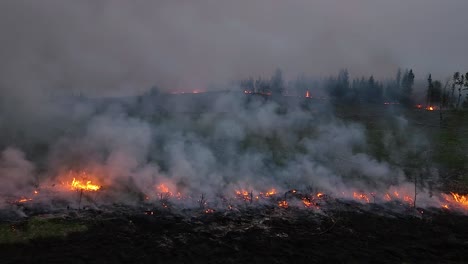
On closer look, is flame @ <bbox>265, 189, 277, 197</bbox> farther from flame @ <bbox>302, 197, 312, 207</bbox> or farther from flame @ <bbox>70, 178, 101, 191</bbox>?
flame @ <bbox>70, 178, 101, 191</bbox>

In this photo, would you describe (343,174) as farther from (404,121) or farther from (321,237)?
(404,121)

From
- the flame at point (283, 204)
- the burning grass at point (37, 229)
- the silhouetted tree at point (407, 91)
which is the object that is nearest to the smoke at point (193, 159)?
the flame at point (283, 204)

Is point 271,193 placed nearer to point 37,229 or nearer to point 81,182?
point 81,182

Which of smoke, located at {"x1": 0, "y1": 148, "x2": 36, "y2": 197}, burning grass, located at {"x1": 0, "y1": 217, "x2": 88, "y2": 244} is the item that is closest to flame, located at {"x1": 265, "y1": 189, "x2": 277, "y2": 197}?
burning grass, located at {"x1": 0, "y1": 217, "x2": 88, "y2": 244}

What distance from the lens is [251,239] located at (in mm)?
28672

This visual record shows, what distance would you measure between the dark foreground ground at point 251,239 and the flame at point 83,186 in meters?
5.67

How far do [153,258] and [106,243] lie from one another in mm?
4420

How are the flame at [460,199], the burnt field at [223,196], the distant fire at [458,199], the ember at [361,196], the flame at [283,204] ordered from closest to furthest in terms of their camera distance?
1. the burnt field at [223,196]
2. the flame at [283,204]
3. the distant fire at [458,199]
4. the flame at [460,199]
5. the ember at [361,196]

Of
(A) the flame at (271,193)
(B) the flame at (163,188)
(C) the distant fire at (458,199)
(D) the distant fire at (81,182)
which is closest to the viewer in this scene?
(D) the distant fire at (81,182)

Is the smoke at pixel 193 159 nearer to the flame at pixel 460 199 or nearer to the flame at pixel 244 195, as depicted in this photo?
the flame at pixel 244 195

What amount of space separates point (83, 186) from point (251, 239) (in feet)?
65.8

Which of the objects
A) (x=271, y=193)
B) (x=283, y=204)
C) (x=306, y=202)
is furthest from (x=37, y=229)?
(x=306, y=202)

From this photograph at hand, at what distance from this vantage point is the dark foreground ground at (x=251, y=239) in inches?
969

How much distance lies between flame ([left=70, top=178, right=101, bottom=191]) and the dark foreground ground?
567cm
